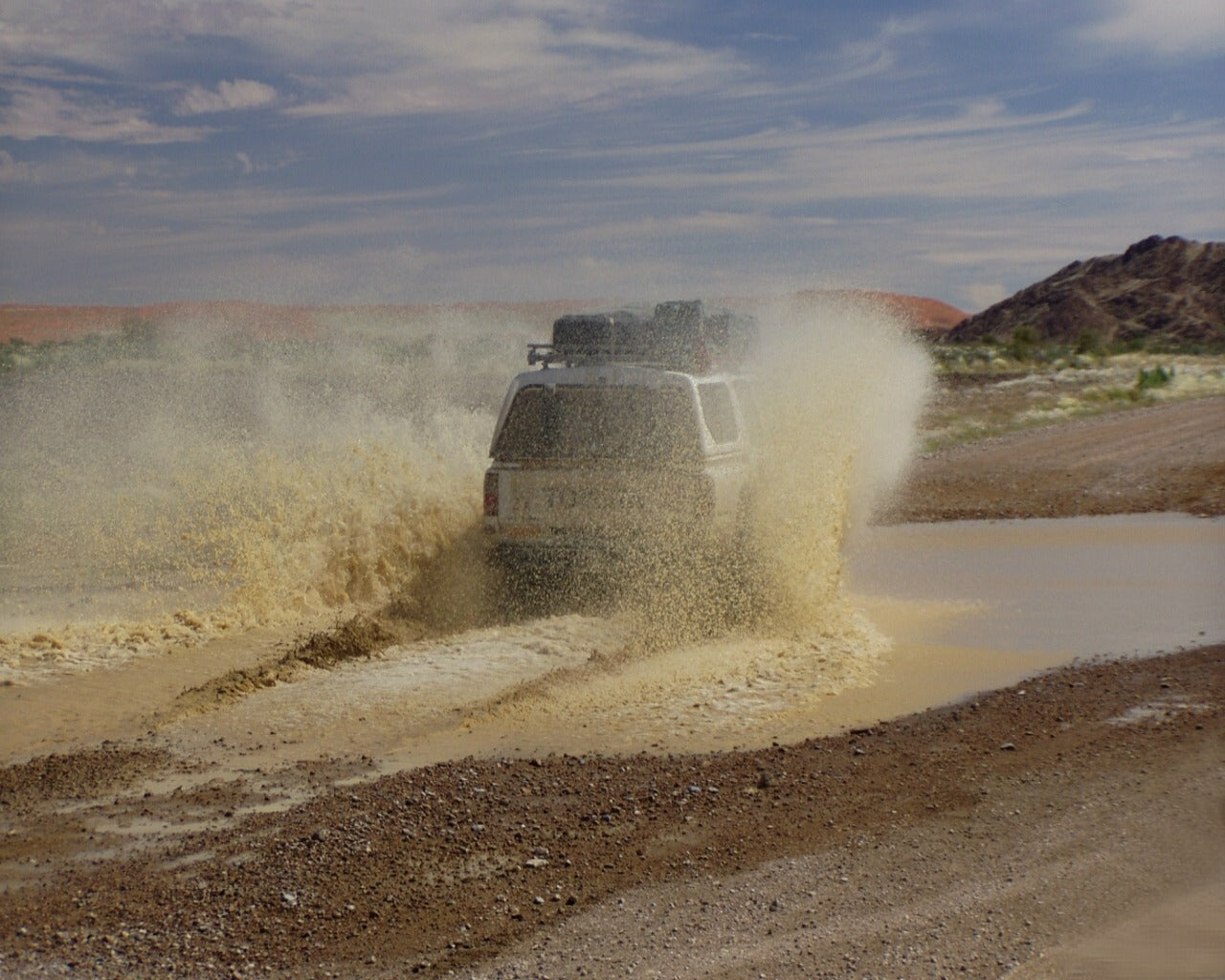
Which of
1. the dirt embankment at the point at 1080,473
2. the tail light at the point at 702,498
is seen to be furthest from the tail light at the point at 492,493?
the dirt embankment at the point at 1080,473

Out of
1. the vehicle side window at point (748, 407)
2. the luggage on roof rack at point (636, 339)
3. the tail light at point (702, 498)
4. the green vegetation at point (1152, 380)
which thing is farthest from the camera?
the green vegetation at point (1152, 380)

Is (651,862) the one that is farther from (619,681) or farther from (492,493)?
(492,493)

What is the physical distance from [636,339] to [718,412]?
1105mm

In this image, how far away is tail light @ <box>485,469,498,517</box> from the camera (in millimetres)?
10656

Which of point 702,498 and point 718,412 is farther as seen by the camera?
point 718,412

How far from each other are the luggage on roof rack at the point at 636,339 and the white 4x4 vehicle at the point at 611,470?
0.67ft

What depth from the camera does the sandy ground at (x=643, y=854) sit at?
183 inches

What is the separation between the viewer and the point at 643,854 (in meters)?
5.50

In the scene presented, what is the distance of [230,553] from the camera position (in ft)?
49.1

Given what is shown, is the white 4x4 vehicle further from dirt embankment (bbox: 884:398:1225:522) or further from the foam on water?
dirt embankment (bbox: 884:398:1225:522)

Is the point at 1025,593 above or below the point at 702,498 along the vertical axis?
below

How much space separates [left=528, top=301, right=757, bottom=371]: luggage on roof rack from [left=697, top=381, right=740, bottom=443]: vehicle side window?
0.82 feet

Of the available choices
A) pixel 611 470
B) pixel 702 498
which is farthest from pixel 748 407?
pixel 611 470

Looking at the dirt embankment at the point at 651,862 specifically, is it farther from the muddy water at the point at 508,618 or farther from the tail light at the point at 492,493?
the tail light at the point at 492,493
